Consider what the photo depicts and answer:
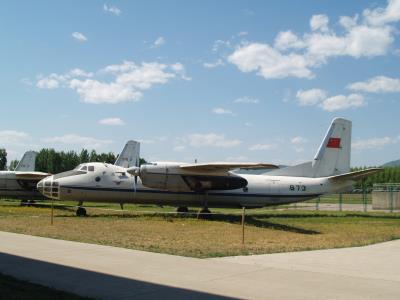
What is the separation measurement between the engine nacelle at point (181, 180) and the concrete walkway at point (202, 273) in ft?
41.5

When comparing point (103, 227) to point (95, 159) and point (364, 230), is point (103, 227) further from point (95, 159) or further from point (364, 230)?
point (95, 159)

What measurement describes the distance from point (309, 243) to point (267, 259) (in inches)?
162

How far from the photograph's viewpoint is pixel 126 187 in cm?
2691

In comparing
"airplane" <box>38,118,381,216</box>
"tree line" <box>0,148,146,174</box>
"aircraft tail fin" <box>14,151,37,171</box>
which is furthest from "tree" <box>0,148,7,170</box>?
"airplane" <box>38,118,381,216</box>

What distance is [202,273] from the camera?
9.44m

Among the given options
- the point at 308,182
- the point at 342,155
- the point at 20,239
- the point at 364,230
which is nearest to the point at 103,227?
the point at 20,239

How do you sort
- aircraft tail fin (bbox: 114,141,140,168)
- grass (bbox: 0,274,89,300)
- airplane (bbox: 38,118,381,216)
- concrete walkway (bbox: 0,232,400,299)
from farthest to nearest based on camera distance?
aircraft tail fin (bbox: 114,141,140,168)
airplane (bbox: 38,118,381,216)
concrete walkway (bbox: 0,232,400,299)
grass (bbox: 0,274,89,300)

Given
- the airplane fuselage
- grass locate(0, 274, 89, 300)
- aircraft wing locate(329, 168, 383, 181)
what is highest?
aircraft wing locate(329, 168, 383, 181)

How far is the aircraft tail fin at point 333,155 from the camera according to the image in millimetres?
29578

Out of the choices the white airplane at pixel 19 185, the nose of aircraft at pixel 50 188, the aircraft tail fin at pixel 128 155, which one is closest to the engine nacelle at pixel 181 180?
the nose of aircraft at pixel 50 188

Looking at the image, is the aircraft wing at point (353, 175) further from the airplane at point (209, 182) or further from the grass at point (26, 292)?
the grass at point (26, 292)

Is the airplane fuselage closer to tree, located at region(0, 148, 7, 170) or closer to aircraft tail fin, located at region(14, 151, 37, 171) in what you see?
aircraft tail fin, located at region(14, 151, 37, 171)

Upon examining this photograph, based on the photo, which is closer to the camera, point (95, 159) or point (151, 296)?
point (151, 296)

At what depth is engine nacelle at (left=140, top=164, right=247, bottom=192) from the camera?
2575 centimetres
